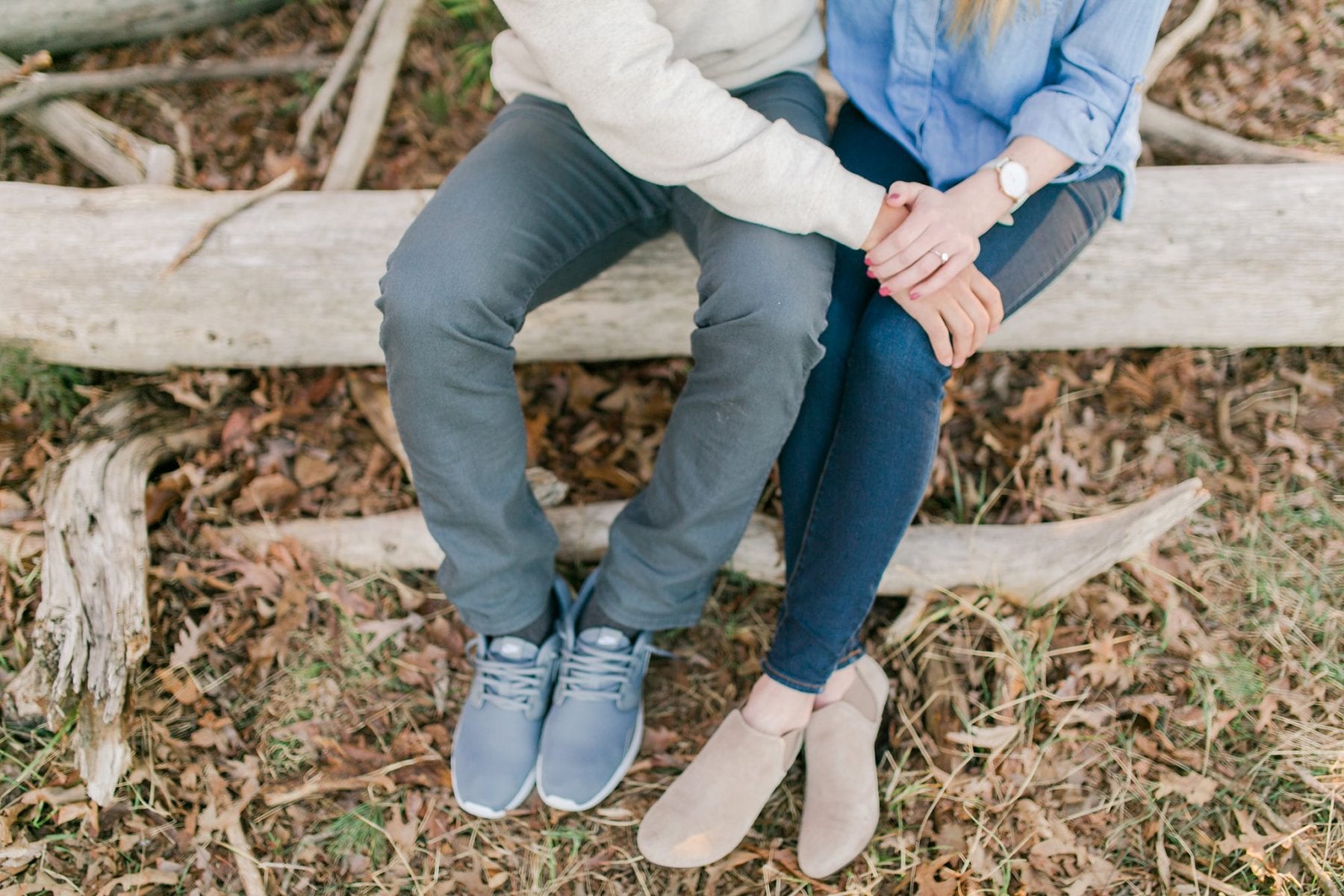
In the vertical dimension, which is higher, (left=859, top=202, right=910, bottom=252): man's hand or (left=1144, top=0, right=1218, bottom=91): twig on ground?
(left=859, top=202, right=910, bottom=252): man's hand

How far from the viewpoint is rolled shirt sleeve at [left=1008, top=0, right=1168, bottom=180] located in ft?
6.51

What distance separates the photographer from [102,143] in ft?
10.7

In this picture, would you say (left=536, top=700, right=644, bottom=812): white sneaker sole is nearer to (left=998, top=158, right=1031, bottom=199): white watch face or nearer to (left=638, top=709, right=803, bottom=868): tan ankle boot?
(left=638, top=709, right=803, bottom=868): tan ankle boot

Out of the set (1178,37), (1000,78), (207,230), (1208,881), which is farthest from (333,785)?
(1178,37)

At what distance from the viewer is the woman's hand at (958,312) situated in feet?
6.46

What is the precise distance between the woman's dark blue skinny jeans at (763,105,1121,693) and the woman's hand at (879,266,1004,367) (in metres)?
0.03

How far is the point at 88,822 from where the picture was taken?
2307 mm

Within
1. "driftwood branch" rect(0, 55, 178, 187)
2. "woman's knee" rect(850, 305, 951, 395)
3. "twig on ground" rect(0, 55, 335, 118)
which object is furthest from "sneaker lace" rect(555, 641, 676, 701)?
"twig on ground" rect(0, 55, 335, 118)

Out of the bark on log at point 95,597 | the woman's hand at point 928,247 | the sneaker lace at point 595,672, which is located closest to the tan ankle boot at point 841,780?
the sneaker lace at point 595,672

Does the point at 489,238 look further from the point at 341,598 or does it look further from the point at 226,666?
the point at 226,666

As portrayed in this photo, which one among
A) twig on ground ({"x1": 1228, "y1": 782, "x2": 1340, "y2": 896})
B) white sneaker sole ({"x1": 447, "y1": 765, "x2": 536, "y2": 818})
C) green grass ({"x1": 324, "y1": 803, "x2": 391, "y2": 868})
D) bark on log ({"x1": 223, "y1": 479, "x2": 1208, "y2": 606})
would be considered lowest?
green grass ({"x1": 324, "y1": 803, "x2": 391, "y2": 868})

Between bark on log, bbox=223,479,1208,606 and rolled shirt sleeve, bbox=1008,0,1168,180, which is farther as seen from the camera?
bark on log, bbox=223,479,1208,606

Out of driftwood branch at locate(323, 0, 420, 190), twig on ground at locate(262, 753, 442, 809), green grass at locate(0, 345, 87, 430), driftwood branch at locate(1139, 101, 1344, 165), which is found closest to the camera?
twig on ground at locate(262, 753, 442, 809)

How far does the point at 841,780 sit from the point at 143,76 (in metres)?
3.55
